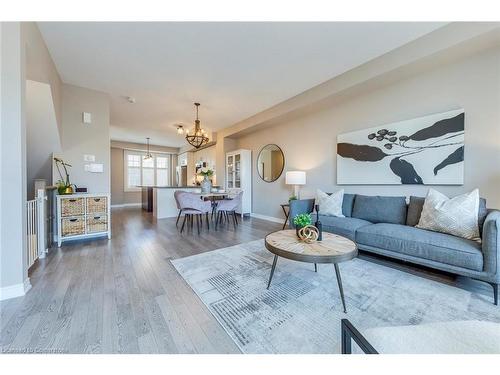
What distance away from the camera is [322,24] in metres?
2.20

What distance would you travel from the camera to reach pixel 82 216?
3.32m

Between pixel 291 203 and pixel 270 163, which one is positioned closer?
pixel 291 203

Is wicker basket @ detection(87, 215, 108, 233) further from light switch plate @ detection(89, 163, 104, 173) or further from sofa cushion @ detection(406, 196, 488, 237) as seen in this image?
sofa cushion @ detection(406, 196, 488, 237)

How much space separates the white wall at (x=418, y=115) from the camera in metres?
2.32

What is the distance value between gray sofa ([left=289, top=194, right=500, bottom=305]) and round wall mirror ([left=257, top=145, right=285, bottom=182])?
1834mm

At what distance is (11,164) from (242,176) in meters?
4.50

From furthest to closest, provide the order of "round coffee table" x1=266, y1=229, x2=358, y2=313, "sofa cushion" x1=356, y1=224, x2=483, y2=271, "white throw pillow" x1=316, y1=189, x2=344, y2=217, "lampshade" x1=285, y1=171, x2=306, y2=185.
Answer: "lampshade" x1=285, y1=171, x2=306, y2=185 → "white throw pillow" x1=316, y1=189, x2=344, y2=217 → "sofa cushion" x1=356, y1=224, x2=483, y2=271 → "round coffee table" x1=266, y1=229, x2=358, y2=313

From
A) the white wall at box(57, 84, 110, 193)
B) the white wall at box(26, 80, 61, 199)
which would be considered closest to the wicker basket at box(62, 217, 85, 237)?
the white wall at box(57, 84, 110, 193)

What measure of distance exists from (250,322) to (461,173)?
302 centimetres

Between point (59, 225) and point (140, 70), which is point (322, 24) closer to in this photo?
point (140, 70)

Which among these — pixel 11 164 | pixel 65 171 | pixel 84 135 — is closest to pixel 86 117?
pixel 84 135

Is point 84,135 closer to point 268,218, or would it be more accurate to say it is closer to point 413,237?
point 268,218

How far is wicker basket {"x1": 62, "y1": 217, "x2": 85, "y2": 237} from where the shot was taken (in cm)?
318
